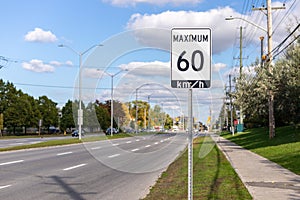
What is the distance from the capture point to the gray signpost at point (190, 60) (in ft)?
19.8

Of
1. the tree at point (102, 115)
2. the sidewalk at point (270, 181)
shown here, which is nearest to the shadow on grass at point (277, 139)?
the sidewalk at point (270, 181)

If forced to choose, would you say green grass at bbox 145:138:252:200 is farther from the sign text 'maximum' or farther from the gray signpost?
the sign text 'maximum'

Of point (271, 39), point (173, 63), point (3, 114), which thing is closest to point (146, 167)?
point (173, 63)

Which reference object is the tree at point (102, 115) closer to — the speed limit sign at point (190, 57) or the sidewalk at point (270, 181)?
the sidewalk at point (270, 181)

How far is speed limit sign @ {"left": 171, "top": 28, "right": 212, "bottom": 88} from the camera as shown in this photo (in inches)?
237

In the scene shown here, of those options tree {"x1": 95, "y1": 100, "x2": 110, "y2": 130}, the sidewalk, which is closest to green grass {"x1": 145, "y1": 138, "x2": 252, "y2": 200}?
the sidewalk

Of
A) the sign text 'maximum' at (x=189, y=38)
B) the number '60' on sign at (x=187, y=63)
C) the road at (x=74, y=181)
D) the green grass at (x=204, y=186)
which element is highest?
the sign text 'maximum' at (x=189, y=38)

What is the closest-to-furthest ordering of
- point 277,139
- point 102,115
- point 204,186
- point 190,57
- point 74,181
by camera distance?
point 190,57 → point 204,186 → point 74,181 → point 277,139 → point 102,115

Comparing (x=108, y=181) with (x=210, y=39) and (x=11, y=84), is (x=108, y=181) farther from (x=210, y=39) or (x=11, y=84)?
(x=11, y=84)

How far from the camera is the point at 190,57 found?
6.05 meters

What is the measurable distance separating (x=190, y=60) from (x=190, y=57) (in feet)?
0.14

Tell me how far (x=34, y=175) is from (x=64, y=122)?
8283 centimetres

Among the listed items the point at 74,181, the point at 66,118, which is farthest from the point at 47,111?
the point at 74,181

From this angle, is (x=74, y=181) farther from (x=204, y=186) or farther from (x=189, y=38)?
(x=189, y=38)
